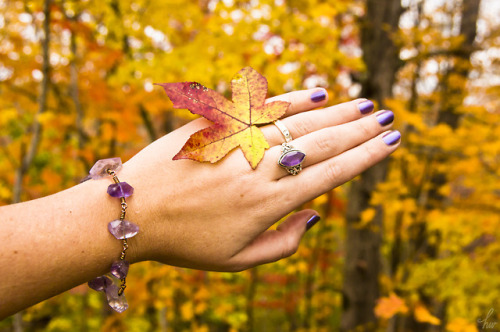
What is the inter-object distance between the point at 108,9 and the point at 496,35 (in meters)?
5.22

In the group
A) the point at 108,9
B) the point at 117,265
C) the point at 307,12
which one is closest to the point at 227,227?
the point at 117,265

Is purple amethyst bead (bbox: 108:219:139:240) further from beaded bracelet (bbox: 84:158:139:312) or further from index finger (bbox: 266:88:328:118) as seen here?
index finger (bbox: 266:88:328:118)

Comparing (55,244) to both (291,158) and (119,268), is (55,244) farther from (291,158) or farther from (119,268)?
(291,158)

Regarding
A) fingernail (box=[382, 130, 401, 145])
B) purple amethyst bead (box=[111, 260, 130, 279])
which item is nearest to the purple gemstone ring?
fingernail (box=[382, 130, 401, 145])

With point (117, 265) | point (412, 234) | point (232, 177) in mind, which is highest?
point (232, 177)

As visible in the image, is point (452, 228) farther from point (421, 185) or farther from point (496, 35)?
point (421, 185)

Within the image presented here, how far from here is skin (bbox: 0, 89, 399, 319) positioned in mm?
1006

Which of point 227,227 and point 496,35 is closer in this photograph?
point 227,227

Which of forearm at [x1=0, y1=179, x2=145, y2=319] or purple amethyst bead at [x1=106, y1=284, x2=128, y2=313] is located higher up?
forearm at [x1=0, y1=179, x2=145, y2=319]

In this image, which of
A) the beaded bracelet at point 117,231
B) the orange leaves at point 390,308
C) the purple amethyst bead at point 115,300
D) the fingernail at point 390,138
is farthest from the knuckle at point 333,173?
the orange leaves at point 390,308

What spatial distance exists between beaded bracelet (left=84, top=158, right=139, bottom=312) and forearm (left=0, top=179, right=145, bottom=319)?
26mm

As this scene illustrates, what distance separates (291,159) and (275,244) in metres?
0.35

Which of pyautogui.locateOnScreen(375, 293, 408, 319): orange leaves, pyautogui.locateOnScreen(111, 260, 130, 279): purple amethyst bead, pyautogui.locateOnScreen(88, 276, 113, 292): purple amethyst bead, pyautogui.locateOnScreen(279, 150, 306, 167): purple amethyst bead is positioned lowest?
pyautogui.locateOnScreen(375, 293, 408, 319): orange leaves

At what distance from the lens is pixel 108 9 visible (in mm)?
3928
